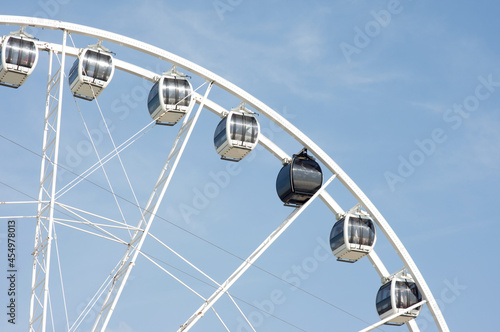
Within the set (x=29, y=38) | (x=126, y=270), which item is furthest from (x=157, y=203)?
(x=29, y=38)

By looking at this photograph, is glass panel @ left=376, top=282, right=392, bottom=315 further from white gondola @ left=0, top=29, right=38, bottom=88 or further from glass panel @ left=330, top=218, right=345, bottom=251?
white gondola @ left=0, top=29, right=38, bottom=88

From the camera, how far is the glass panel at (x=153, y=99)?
124 ft

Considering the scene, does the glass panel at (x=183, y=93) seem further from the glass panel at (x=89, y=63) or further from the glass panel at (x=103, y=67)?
the glass panel at (x=89, y=63)

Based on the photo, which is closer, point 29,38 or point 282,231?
point 29,38

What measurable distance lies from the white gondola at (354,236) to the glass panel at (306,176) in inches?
82.7

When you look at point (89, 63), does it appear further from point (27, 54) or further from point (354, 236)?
point (354, 236)

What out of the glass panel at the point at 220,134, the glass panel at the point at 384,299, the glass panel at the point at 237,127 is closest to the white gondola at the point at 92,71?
the glass panel at the point at 220,134

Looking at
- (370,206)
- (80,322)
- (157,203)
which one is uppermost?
(370,206)

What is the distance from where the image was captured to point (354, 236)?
4075 cm

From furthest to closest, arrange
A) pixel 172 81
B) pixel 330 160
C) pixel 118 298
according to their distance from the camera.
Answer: pixel 330 160, pixel 172 81, pixel 118 298

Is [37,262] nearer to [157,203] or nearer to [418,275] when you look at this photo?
[157,203]

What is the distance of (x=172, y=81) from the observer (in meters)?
37.7

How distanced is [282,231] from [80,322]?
9081 mm

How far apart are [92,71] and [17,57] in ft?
9.05
